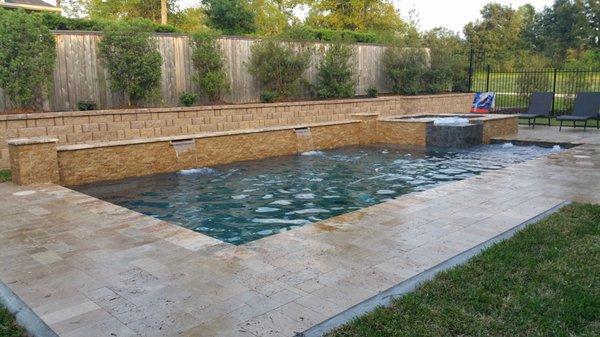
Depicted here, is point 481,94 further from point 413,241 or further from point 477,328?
point 477,328

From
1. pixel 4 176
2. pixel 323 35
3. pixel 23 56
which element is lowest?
pixel 4 176

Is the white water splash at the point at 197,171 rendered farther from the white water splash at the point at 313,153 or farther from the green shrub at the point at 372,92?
the green shrub at the point at 372,92

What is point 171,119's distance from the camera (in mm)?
10250

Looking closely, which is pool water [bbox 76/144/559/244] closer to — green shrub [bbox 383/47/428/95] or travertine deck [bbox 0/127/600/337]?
travertine deck [bbox 0/127/600/337]

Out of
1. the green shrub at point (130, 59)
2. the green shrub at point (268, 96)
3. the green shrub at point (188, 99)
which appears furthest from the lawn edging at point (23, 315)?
the green shrub at point (268, 96)

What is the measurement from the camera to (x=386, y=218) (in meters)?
5.33

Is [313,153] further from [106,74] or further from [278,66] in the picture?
[106,74]

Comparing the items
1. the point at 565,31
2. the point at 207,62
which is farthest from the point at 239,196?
the point at 565,31

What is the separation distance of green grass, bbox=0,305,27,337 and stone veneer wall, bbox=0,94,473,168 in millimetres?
5806

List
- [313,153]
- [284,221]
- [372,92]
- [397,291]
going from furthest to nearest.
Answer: [372,92] < [313,153] < [284,221] < [397,291]

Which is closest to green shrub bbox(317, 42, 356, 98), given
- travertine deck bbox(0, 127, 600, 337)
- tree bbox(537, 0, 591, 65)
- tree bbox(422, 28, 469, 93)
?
tree bbox(422, 28, 469, 93)

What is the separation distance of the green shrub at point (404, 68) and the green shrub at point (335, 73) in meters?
2.68

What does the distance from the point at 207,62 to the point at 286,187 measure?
205 inches

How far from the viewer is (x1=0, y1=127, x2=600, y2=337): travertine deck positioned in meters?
3.11
